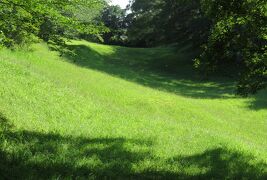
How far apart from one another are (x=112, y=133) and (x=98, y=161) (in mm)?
3957

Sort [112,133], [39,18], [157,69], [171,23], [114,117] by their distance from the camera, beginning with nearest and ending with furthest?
[39,18]
[112,133]
[114,117]
[157,69]
[171,23]

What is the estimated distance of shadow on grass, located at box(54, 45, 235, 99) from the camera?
121 feet

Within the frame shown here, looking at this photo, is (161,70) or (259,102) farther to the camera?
(161,70)

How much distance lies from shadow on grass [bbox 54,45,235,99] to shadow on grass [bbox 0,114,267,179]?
19470mm

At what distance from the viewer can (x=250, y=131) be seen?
2514cm

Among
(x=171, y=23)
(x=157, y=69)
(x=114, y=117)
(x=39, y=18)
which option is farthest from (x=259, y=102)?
(x=39, y=18)

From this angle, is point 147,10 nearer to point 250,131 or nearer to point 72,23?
point 250,131

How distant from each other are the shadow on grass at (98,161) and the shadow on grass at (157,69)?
19470mm

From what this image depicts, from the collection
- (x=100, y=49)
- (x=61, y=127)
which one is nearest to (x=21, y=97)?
(x=61, y=127)

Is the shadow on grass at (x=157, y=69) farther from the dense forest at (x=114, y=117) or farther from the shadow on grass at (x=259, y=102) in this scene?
the dense forest at (x=114, y=117)

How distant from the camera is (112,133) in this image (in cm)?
1558

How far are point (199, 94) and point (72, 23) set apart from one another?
24.1 m

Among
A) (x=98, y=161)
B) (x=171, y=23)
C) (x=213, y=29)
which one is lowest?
(x=98, y=161)

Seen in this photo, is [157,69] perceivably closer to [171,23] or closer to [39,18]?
[171,23]
